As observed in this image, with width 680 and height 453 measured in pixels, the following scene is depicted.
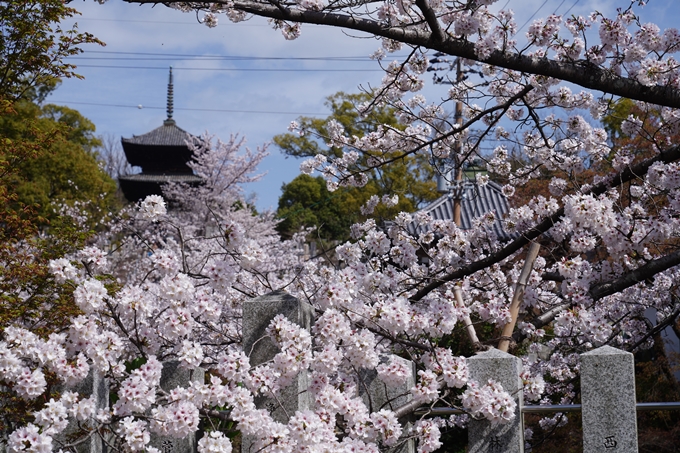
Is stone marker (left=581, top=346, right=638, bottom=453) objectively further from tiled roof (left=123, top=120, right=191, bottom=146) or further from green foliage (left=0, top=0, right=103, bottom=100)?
tiled roof (left=123, top=120, right=191, bottom=146)

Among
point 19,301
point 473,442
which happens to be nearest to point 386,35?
point 473,442

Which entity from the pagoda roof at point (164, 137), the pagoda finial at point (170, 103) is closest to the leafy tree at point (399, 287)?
the pagoda roof at point (164, 137)

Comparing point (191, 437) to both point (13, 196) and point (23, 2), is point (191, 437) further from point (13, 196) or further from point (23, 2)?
point (23, 2)

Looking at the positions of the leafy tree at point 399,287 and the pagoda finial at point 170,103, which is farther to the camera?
the pagoda finial at point 170,103

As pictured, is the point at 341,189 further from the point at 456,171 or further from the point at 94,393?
the point at 94,393

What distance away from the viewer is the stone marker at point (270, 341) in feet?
9.57

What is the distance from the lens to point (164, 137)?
33000 mm

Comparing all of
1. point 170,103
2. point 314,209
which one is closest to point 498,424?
point 314,209

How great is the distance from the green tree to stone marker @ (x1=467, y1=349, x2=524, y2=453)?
770 inches

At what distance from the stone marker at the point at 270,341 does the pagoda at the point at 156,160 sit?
28.7m

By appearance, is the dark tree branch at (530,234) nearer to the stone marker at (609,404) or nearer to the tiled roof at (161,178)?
the stone marker at (609,404)

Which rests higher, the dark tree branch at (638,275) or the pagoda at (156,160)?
the pagoda at (156,160)

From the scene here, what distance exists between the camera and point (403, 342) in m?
3.25

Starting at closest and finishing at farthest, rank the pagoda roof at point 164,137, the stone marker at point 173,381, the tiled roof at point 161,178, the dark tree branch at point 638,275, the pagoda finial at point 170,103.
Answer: the stone marker at point 173,381
the dark tree branch at point 638,275
the tiled roof at point 161,178
the pagoda roof at point 164,137
the pagoda finial at point 170,103
